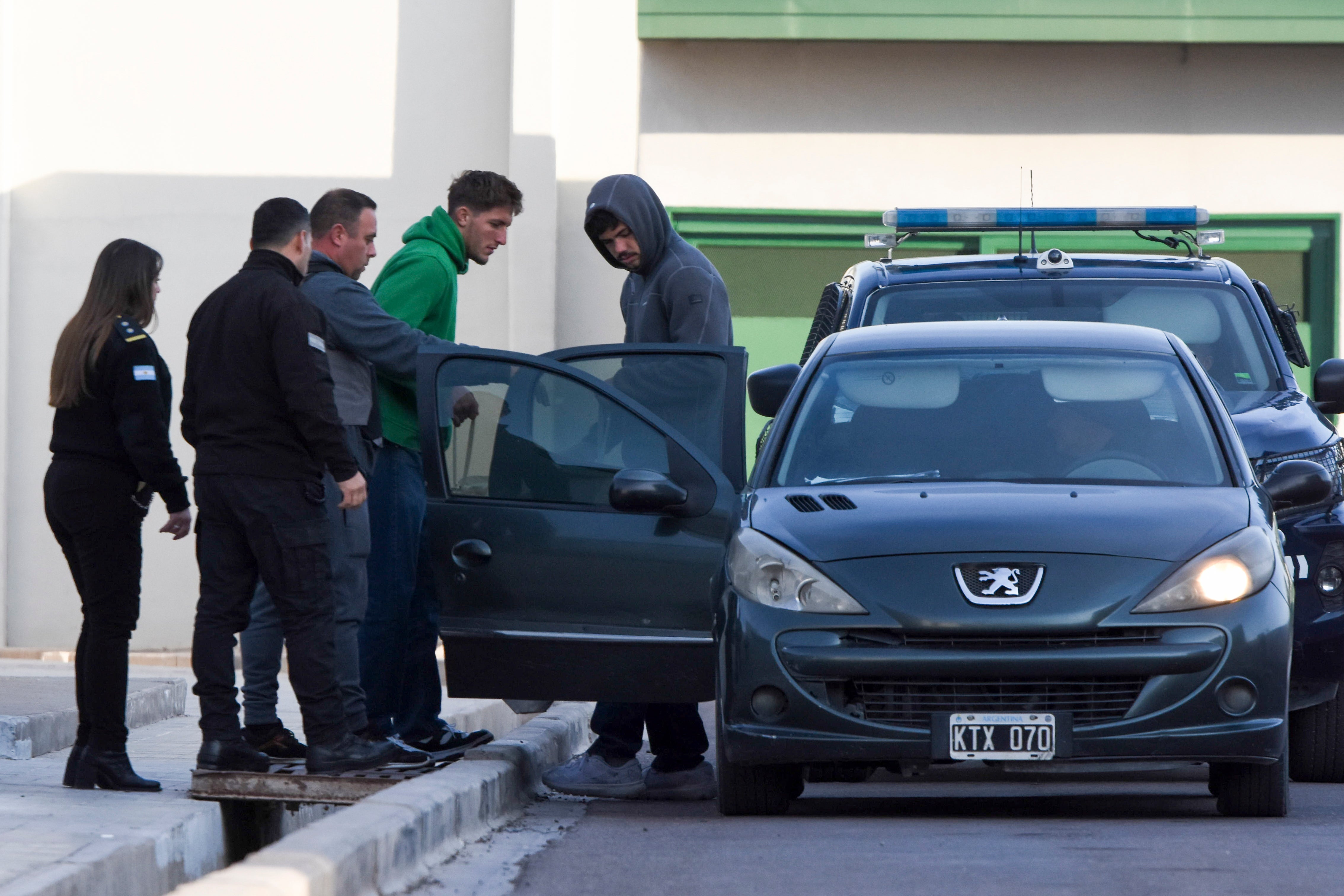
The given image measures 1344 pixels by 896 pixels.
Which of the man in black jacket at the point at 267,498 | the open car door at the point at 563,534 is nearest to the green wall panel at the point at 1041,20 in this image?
the open car door at the point at 563,534

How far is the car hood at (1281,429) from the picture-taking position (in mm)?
7340

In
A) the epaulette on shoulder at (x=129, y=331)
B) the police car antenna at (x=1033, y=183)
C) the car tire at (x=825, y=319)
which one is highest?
the police car antenna at (x=1033, y=183)

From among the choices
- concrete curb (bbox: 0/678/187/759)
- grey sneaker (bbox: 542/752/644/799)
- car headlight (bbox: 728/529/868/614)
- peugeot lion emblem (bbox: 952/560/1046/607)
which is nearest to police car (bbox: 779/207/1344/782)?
peugeot lion emblem (bbox: 952/560/1046/607)

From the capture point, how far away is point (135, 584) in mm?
6598

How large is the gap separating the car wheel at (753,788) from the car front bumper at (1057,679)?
0.28 m

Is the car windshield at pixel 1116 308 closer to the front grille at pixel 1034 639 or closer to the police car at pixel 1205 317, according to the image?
the police car at pixel 1205 317

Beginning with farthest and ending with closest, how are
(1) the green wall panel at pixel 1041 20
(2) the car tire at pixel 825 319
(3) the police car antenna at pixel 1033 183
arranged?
(1) the green wall panel at pixel 1041 20, (3) the police car antenna at pixel 1033 183, (2) the car tire at pixel 825 319

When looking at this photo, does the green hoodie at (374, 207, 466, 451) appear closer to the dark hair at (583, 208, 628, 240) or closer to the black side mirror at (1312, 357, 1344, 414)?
the dark hair at (583, 208, 628, 240)

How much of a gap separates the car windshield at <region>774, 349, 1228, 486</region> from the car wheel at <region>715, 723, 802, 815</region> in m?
0.93

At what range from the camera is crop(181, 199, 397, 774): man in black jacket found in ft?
20.3

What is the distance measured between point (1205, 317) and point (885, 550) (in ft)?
10.2

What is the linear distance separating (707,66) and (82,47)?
173 inches

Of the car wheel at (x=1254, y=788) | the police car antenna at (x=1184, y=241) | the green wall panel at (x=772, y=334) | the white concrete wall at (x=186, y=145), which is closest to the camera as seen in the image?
the car wheel at (x=1254, y=788)

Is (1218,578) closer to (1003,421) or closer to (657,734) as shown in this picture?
(1003,421)
